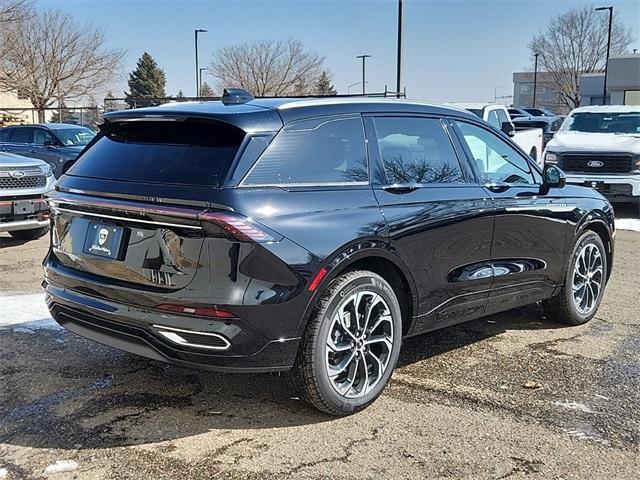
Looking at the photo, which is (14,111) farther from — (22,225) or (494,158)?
(494,158)

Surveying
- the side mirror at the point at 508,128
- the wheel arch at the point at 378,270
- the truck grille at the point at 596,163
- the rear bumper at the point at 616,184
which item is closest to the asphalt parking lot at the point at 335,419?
the wheel arch at the point at 378,270

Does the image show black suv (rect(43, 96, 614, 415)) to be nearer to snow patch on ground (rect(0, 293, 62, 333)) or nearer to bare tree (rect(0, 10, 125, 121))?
snow patch on ground (rect(0, 293, 62, 333))

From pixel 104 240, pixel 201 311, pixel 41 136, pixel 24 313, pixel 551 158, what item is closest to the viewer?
Result: pixel 201 311

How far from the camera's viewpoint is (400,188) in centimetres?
403

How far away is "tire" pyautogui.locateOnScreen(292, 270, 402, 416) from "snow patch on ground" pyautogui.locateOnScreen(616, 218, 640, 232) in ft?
26.1

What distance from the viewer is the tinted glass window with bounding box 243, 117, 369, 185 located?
347cm

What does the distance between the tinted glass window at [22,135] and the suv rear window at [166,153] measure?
12.2 m

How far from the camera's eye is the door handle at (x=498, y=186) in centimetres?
469

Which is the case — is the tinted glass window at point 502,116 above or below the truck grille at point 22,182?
above

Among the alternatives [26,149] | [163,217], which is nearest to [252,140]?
[163,217]

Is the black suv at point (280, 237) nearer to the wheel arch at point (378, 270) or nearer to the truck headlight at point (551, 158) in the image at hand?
the wheel arch at point (378, 270)

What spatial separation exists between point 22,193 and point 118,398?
555cm

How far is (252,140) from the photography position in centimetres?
344

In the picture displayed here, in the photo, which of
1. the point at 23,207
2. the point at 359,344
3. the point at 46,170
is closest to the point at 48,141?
the point at 46,170
